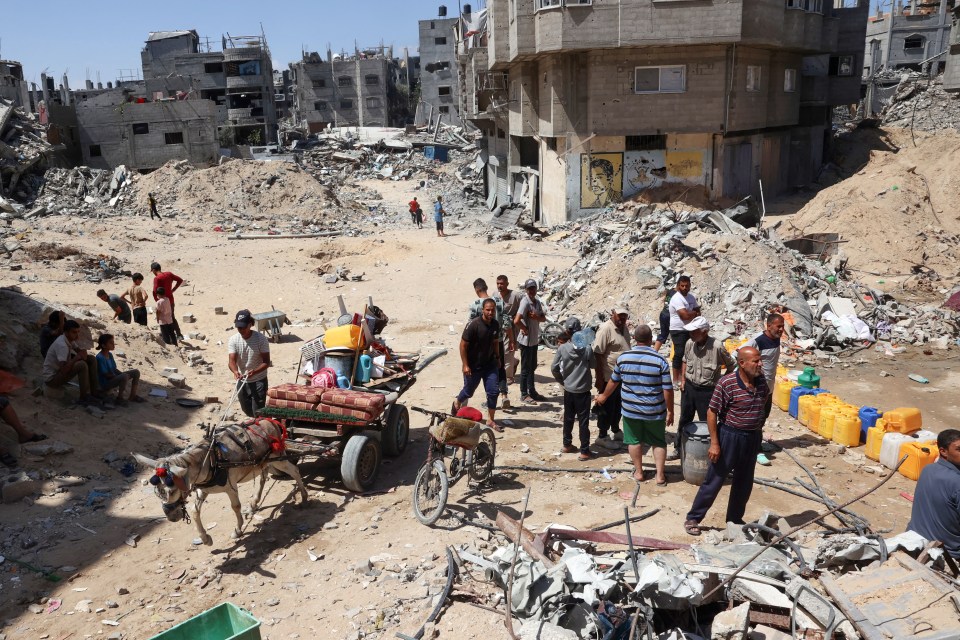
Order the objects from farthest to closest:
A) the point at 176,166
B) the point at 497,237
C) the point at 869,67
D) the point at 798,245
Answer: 1. the point at 869,67
2. the point at 176,166
3. the point at 497,237
4. the point at 798,245

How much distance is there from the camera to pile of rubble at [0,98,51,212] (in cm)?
3469

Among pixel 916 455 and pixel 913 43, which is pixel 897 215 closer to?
pixel 916 455

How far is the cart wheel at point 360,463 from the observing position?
7.08m

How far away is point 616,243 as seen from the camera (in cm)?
1661

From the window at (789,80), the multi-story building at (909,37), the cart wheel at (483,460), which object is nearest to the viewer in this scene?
the cart wheel at (483,460)

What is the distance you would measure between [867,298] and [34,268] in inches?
826

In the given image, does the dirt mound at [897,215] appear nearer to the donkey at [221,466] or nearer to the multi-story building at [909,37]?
the donkey at [221,466]

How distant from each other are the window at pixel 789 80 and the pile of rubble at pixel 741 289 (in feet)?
58.3

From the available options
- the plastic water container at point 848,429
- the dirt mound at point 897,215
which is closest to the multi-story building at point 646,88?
the dirt mound at point 897,215

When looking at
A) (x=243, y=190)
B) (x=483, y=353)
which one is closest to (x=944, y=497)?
(x=483, y=353)

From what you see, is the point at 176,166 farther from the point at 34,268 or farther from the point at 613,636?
the point at 613,636

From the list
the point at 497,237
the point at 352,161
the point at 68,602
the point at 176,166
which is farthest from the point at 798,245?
the point at 352,161

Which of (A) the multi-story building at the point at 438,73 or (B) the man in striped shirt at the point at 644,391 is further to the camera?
(A) the multi-story building at the point at 438,73

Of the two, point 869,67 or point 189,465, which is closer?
point 189,465
